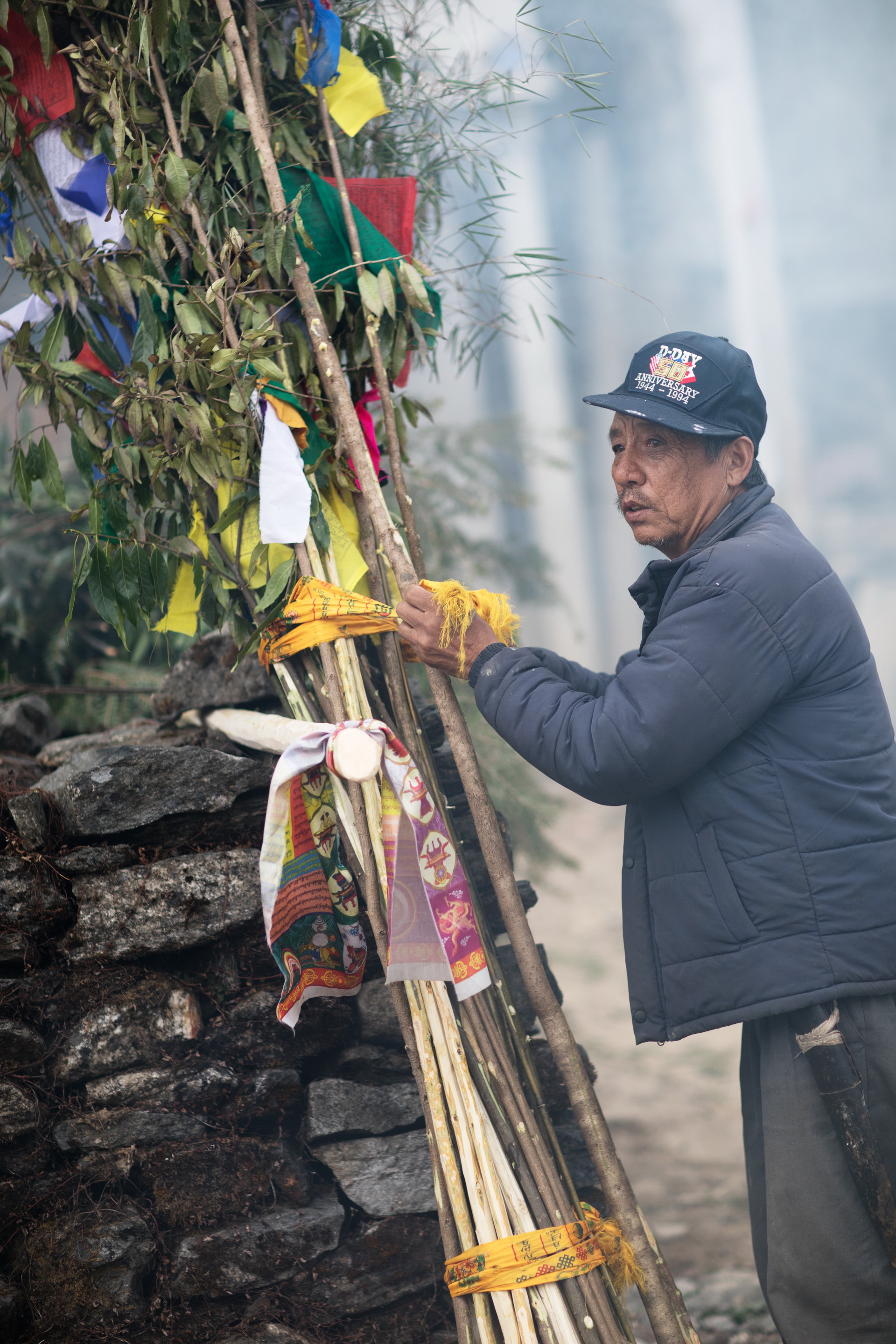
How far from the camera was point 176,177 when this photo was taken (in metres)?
1.66

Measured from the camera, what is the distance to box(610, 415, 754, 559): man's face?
5.32 ft

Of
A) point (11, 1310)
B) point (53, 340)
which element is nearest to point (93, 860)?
point (11, 1310)

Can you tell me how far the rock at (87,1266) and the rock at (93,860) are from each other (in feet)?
2.08

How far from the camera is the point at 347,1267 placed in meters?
1.76

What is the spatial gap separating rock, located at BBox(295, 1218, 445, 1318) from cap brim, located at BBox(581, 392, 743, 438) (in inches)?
63.4

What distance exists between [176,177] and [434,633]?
0.96 m

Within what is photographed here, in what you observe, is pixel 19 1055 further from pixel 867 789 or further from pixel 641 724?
pixel 867 789

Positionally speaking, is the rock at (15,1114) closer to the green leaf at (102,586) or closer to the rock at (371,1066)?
the rock at (371,1066)

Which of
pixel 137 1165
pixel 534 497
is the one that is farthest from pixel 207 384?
pixel 534 497

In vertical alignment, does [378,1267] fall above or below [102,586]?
below

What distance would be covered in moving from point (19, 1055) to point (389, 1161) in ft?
2.50

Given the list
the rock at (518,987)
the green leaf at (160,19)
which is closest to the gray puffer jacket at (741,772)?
the rock at (518,987)

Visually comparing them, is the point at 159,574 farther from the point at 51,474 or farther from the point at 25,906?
the point at 25,906

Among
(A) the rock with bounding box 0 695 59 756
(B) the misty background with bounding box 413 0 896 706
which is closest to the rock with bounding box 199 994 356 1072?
(A) the rock with bounding box 0 695 59 756
